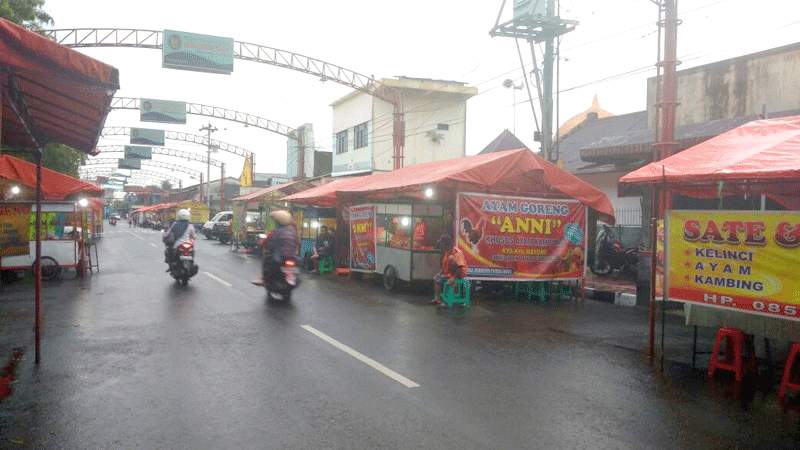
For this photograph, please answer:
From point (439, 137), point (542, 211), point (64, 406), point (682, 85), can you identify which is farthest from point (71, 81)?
point (439, 137)

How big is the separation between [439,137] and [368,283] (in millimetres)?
21558

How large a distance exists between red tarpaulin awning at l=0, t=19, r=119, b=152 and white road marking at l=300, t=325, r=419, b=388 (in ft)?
12.9

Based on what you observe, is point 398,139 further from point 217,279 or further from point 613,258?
point 217,279

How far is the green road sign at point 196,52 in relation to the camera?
23141 millimetres

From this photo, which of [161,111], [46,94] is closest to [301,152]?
[161,111]

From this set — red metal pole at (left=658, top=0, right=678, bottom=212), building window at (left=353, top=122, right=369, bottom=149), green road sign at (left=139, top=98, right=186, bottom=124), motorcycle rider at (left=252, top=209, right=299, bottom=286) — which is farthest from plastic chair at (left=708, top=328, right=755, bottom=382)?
green road sign at (left=139, top=98, right=186, bottom=124)

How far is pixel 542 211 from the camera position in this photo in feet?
43.3

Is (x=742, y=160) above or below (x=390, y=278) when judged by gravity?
above

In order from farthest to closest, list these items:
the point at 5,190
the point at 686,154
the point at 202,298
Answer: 1. the point at 5,190
2. the point at 202,298
3. the point at 686,154

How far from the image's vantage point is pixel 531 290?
13344 millimetres

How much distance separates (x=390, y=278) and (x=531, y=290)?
3369 millimetres

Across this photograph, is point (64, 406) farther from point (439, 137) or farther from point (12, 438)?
point (439, 137)

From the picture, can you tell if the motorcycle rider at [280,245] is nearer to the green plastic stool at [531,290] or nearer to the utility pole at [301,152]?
the green plastic stool at [531,290]

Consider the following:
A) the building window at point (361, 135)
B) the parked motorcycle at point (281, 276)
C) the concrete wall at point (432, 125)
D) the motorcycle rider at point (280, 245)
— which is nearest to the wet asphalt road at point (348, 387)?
the parked motorcycle at point (281, 276)
